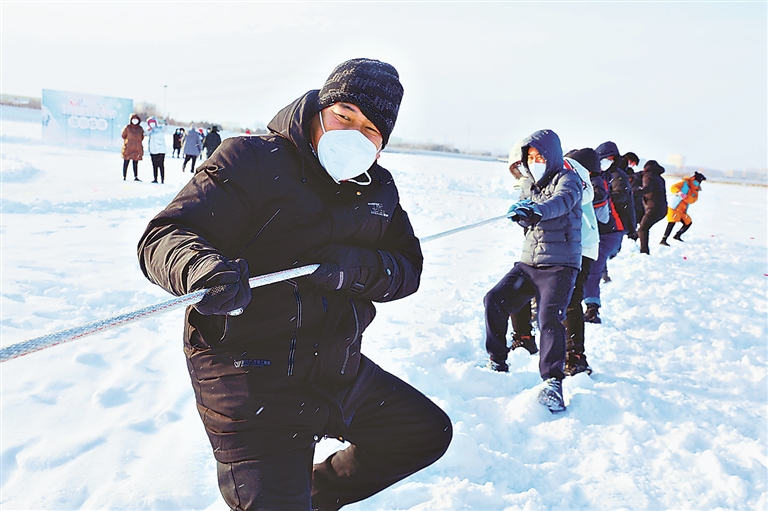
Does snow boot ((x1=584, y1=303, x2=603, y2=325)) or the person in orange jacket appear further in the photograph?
the person in orange jacket

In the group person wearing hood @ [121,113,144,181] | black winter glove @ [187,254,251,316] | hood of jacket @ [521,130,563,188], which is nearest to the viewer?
black winter glove @ [187,254,251,316]

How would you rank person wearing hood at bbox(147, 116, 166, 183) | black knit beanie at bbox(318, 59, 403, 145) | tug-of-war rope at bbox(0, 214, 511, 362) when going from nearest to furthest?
1. tug-of-war rope at bbox(0, 214, 511, 362)
2. black knit beanie at bbox(318, 59, 403, 145)
3. person wearing hood at bbox(147, 116, 166, 183)

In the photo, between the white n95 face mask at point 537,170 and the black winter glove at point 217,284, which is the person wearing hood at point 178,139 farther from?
the black winter glove at point 217,284

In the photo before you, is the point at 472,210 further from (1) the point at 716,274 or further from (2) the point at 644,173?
Answer: (1) the point at 716,274

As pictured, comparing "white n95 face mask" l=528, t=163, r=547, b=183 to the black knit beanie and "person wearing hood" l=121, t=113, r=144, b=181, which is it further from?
"person wearing hood" l=121, t=113, r=144, b=181

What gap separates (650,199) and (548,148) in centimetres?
707

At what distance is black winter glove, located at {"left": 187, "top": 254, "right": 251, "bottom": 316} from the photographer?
1.34m

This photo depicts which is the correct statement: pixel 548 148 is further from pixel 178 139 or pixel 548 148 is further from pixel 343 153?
pixel 178 139

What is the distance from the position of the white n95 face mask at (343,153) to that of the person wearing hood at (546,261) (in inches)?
78.6

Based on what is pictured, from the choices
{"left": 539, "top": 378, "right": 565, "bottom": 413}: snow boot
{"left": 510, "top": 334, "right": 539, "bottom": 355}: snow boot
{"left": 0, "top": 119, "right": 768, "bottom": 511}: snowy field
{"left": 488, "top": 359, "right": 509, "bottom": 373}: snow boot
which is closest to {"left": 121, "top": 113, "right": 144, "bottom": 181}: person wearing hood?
{"left": 0, "top": 119, "right": 768, "bottom": 511}: snowy field

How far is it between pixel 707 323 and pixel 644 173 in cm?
504

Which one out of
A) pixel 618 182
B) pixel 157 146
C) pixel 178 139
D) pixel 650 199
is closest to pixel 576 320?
pixel 618 182

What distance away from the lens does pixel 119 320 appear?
130 centimetres

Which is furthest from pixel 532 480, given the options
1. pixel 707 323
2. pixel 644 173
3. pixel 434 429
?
pixel 644 173
